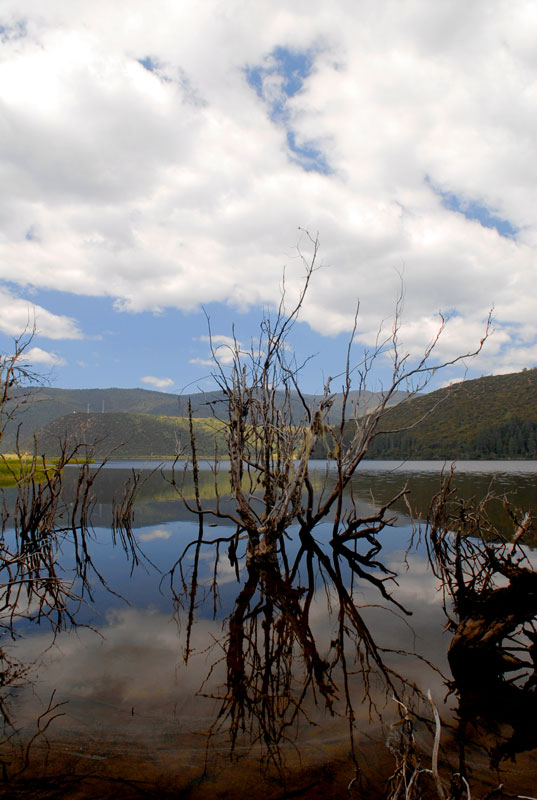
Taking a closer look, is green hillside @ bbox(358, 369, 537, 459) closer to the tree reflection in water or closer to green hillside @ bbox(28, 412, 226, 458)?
green hillside @ bbox(28, 412, 226, 458)

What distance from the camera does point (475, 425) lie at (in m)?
116

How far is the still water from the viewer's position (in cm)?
392

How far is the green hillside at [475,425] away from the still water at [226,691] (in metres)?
83.7

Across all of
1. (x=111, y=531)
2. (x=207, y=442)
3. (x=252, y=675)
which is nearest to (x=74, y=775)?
(x=252, y=675)

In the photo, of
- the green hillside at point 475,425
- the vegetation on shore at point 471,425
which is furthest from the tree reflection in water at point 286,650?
the green hillside at point 475,425

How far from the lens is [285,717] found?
4.79 metres

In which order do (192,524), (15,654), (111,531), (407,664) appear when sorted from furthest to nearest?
1. (192,524)
2. (111,531)
3. (15,654)
4. (407,664)

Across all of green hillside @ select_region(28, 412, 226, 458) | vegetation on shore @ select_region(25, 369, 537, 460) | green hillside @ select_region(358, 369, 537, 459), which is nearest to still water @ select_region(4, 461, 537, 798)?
vegetation on shore @ select_region(25, 369, 537, 460)

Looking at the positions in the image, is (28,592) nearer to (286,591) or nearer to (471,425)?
(286,591)

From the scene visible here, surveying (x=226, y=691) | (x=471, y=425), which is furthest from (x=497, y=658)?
(x=471, y=425)

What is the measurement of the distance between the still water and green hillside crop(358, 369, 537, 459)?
274ft

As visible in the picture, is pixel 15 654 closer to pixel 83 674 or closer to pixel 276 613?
pixel 83 674

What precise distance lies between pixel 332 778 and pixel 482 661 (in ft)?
10.9

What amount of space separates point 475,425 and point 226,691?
12114 cm
